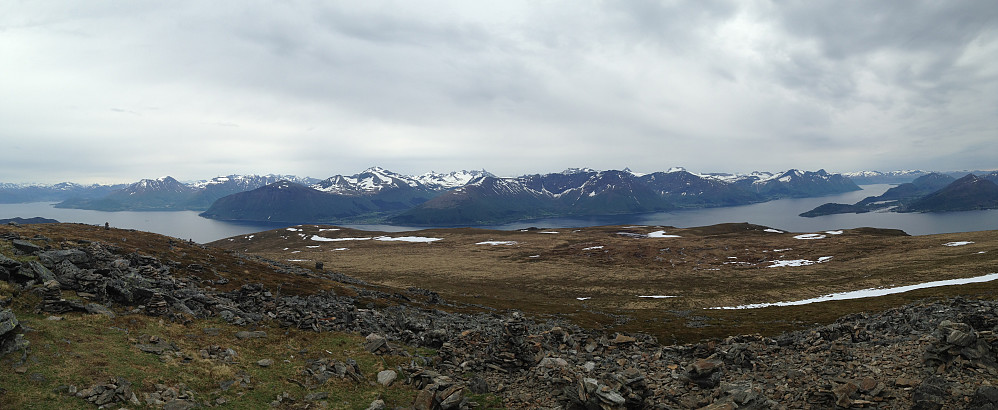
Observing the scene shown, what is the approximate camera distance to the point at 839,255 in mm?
81875

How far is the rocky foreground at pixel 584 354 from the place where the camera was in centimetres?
1719

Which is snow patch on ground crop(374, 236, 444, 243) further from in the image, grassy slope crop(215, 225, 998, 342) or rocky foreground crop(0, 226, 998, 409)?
rocky foreground crop(0, 226, 998, 409)

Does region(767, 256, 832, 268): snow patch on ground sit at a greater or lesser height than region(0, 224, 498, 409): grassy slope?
lesser

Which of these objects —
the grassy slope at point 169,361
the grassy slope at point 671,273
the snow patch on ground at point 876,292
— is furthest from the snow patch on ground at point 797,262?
the grassy slope at point 169,361

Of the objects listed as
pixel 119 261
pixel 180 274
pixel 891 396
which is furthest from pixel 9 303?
pixel 891 396

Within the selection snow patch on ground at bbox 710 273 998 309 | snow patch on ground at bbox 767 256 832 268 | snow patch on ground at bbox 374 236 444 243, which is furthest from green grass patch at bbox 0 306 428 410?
snow patch on ground at bbox 374 236 444 243

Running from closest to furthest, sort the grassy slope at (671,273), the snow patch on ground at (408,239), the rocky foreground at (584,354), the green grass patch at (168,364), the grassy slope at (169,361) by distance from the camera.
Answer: the green grass patch at (168,364)
the grassy slope at (169,361)
the rocky foreground at (584,354)
the grassy slope at (671,273)
the snow patch on ground at (408,239)

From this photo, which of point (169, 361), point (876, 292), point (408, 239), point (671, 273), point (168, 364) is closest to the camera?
point (168, 364)

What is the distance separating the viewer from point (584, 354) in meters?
27.4

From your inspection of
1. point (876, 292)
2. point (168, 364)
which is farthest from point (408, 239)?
point (168, 364)

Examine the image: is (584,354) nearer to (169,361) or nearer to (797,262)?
(169,361)

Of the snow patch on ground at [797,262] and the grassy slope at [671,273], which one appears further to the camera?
the snow patch on ground at [797,262]

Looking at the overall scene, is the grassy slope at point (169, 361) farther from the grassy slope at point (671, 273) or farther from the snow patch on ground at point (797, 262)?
the snow patch on ground at point (797, 262)

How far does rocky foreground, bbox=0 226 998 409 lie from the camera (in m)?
17.2
